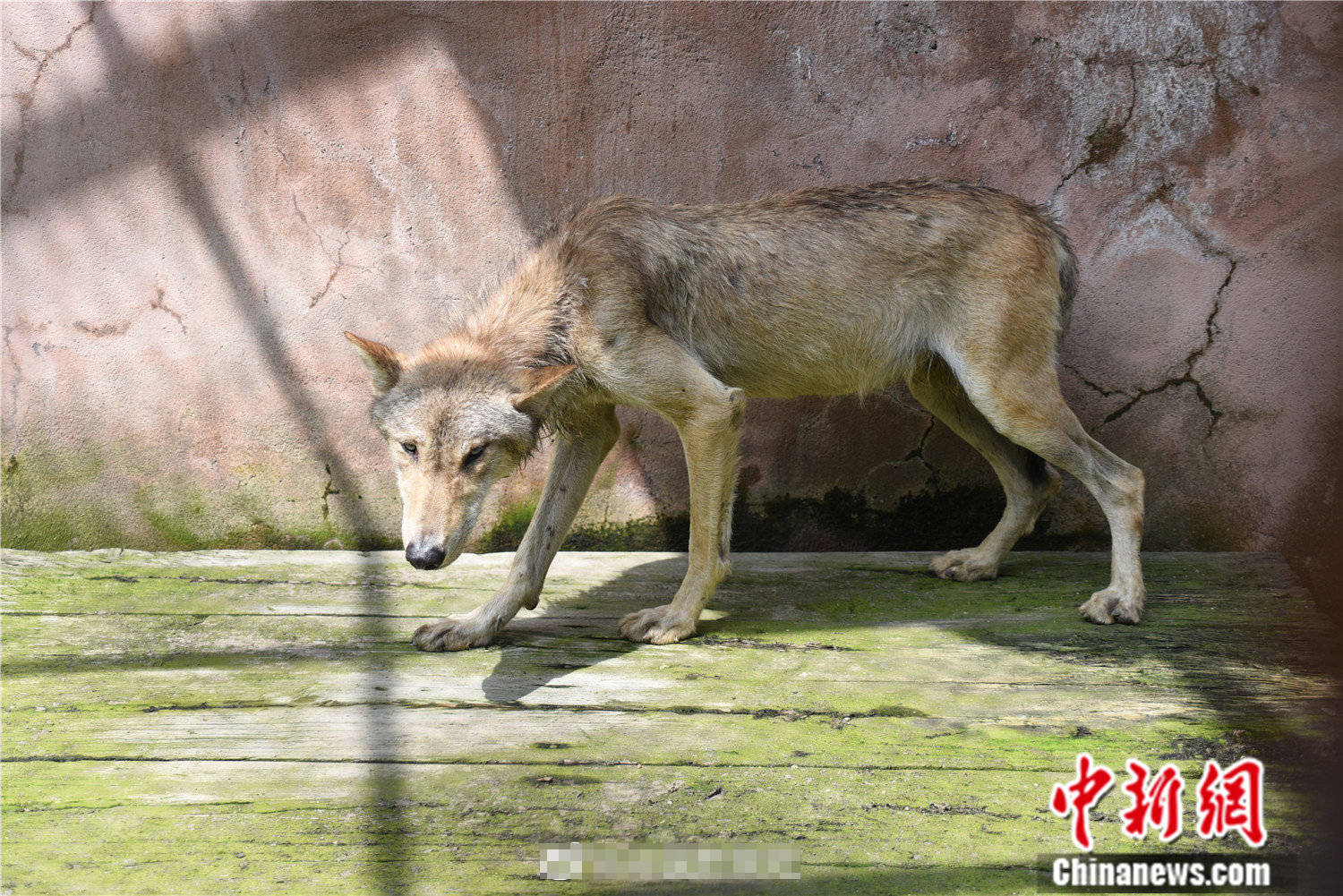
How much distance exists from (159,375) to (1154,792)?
423 cm

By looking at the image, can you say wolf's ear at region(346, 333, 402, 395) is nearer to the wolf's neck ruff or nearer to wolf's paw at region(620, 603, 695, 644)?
the wolf's neck ruff

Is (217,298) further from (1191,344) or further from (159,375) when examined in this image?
(1191,344)

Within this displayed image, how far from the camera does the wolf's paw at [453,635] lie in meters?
3.40

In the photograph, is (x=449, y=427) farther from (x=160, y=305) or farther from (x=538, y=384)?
(x=160, y=305)

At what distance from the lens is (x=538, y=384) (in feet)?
10.4

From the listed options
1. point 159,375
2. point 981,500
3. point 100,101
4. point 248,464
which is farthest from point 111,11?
point 981,500

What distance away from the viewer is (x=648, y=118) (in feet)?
14.0

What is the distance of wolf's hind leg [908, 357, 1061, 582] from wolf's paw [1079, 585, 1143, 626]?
0.55 meters

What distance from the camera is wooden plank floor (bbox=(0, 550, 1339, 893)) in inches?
88.3

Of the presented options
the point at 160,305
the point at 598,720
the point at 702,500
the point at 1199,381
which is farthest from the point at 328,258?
the point at 1199,381

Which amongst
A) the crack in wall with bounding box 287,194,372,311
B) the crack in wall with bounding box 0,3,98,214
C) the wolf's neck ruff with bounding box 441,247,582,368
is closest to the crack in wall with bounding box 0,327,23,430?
the crack in wall with bounding box 0,3,98,214

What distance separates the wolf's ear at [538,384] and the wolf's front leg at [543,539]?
46cm

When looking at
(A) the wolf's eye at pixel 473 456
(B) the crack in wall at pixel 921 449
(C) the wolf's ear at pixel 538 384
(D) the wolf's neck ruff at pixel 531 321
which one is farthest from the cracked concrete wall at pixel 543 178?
(A) the wolf's eye at pixel 473 456

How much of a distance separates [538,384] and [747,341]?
1002 mm
